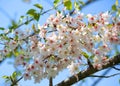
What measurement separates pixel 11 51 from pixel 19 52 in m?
0.27

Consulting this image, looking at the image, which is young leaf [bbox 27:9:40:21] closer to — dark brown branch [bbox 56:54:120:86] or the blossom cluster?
the blossom cluster

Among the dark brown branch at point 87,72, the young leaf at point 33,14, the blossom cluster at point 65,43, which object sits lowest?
the dark brown branch at point 87,72

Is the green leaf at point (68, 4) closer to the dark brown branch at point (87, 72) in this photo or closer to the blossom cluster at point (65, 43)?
the blossom cluster at point (65, 43)

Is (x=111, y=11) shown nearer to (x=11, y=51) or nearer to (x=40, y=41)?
(x=40, y=41)

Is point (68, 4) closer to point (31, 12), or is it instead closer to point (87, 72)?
point (31, 12)

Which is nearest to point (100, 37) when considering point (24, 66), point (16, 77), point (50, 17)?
point (50, 17)

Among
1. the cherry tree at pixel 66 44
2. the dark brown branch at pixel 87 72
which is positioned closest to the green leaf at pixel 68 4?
the cherry tree at pixel 66 44

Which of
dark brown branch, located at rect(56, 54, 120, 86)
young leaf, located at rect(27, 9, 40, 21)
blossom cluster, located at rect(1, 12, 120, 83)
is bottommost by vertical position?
dark brown branch, located at rect(56, 54, 120, 86)

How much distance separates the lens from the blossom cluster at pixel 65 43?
11.8ft

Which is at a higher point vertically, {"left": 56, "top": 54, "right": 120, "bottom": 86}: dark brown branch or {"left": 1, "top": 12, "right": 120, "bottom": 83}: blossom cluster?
{"left": 1, "top": 12, "right": 120, "bottom": 83}: blossom cluster

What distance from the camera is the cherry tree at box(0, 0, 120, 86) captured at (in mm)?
3602

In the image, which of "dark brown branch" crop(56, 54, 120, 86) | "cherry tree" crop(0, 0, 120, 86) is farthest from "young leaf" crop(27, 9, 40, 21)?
"dark brown branch" crop(56, 54, 120, 86)

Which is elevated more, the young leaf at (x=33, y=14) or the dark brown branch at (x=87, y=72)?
the young leaf at (x=33, y=14)

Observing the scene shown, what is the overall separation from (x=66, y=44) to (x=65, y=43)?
0.02 metres
